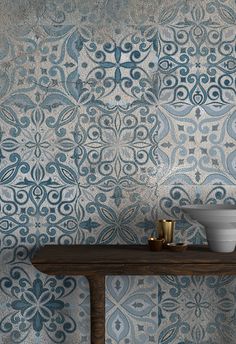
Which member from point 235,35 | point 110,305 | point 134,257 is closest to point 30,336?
point 110,305

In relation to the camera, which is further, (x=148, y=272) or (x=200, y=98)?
(x=200, y=98)

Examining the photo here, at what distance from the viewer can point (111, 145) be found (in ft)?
5.72

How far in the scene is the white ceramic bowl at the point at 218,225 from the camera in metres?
1.51

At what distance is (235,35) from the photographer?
1760 mm

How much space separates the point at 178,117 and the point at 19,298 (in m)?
0.82

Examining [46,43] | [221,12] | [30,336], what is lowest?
[30,336]

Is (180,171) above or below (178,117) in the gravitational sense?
below

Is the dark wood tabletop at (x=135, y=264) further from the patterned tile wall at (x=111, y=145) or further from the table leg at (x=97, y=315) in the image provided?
the patterned tile wall at (x=111, y=145)

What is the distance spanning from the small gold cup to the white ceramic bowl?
0.08 m

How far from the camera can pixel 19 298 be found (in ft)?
5.68

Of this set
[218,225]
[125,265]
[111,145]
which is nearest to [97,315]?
[125,265]

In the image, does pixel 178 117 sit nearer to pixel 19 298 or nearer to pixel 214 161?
pixel 214 161

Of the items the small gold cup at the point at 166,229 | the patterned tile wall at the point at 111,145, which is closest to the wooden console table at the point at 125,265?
the small gold cup at the point at 166,229

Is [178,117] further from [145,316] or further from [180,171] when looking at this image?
[145,316]
